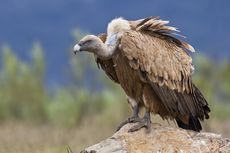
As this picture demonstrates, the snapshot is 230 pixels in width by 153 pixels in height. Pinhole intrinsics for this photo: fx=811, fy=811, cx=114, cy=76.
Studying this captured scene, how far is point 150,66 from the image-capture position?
8.34 m

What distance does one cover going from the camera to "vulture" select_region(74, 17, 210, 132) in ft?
27.2

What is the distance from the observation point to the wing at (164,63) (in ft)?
27.1

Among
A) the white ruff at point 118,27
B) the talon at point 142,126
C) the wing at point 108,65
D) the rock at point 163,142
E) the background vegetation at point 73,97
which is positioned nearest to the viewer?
the rock at point 163,142

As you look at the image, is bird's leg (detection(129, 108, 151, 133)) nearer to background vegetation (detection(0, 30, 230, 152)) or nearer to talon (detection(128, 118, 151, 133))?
talon (detection(128, 118, 151, 133))

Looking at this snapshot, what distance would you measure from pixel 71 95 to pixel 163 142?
44.1ft

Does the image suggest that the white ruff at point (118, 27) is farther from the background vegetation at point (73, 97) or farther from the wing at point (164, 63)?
the background vegetation at point (73, 97)

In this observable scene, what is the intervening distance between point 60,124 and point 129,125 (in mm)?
11891

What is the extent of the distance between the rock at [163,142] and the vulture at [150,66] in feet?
0.47

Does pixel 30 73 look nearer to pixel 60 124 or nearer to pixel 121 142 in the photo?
pixel 60 124

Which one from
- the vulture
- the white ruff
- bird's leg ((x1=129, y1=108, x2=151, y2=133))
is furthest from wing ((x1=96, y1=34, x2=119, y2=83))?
bird's leg ((x1=129, y1=108, x2=151, y2=133))

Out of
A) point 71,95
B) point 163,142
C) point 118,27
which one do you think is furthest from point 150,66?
point 71,95

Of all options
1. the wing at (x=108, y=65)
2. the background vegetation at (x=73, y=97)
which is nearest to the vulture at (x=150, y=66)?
the wing at (x=108, y=65)

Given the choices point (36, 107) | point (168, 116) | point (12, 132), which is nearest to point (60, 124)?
point (36, 107)

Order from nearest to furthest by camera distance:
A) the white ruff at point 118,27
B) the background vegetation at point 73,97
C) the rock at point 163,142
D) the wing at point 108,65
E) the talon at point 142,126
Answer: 1. the rock at point 163,142
2. the talon at point 142,126
3. the white ruff at point 118,27
4. the wing at point 108,65
5. the background vegetation at point 73,97
